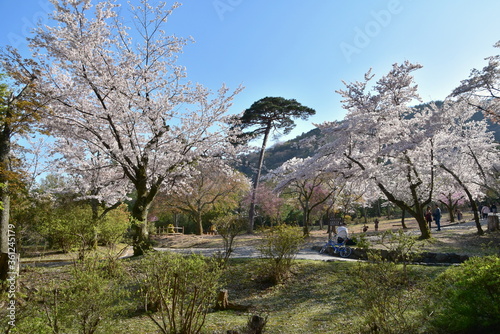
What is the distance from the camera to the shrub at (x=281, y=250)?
7020mm

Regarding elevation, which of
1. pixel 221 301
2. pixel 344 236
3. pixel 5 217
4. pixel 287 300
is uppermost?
pixel 5 217

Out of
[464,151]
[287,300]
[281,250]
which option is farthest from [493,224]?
[287,300]

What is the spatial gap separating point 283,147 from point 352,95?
305 ft

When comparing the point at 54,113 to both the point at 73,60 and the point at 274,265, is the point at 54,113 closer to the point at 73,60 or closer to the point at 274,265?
the point at 73,60

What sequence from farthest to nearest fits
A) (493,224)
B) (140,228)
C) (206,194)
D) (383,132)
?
1. (206,194)
2. (493,224)
3. (383,132)
4. (140,228)

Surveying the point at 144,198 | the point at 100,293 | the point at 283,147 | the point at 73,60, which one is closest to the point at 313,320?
the point at 100,293

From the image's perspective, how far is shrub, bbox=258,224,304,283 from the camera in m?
7.02

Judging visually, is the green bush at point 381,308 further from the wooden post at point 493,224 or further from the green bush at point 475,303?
the wooden post at point 493,224

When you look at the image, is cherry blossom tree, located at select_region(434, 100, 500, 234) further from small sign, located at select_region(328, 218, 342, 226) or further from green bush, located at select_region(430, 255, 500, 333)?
green bush, located at select_region(430, 255, 500, 333)

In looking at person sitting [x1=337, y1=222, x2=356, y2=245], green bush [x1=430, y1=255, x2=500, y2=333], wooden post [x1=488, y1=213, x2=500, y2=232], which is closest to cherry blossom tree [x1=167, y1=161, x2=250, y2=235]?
person sitting [x1=337, y1=222, x2=356, y2=245]

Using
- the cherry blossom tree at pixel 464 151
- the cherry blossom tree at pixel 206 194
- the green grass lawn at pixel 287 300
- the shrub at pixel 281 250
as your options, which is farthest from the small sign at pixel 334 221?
the cherry blossom tree at pixel 206 194

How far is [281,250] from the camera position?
7.13m

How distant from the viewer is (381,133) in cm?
1266

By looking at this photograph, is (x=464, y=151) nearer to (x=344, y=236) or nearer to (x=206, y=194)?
(x=344, y=236)
